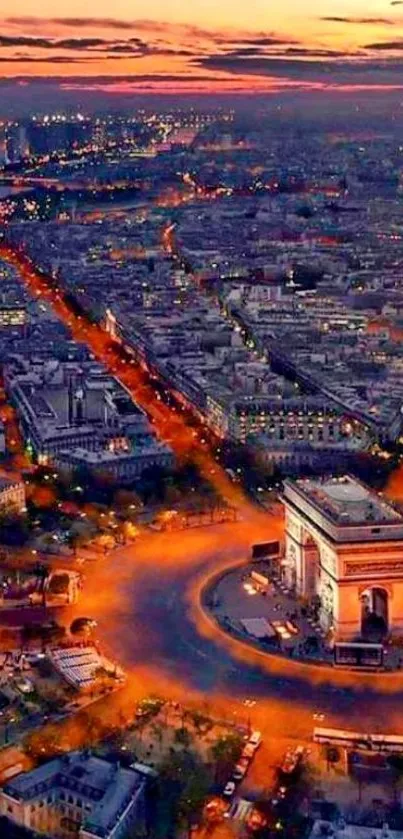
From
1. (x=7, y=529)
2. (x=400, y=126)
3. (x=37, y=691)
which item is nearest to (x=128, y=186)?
(x=400, y=126)

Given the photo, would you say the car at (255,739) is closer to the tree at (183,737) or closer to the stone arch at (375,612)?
the tree at (183,737)

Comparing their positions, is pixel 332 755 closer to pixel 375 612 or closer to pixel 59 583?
pixel 375 612

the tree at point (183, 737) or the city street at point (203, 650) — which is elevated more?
the tree at point (183, 737)

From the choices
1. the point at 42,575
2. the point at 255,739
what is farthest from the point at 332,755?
the point at 42,575

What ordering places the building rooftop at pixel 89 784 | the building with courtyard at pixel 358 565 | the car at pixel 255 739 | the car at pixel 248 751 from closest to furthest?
1. the building rooftop at pixel 89 784
2. the car at pixel 248 751
3. the car at pixel 255 739
4. the building with courtyard at pixel 358 565

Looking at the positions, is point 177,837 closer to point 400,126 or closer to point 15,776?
point 15,776

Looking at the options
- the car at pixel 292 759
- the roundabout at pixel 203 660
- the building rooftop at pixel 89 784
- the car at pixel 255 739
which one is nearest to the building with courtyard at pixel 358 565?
the roundabout at pixel 203 660
